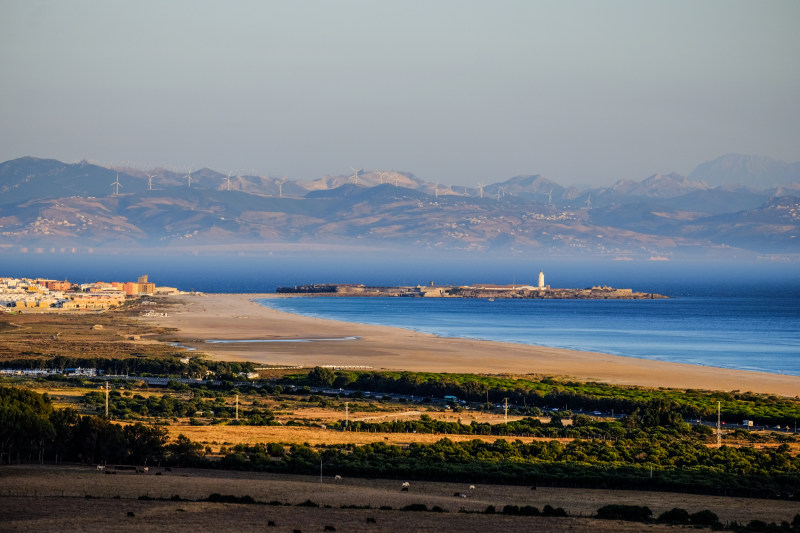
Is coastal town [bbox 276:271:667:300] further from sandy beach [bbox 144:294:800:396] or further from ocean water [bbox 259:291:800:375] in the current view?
sandy beach [bbox 144:294:800:396]

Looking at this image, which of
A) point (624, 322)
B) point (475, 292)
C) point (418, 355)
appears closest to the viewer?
point (418, 355)

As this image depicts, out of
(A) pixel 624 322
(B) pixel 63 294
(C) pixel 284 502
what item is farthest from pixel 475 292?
(C) pixel 284 502

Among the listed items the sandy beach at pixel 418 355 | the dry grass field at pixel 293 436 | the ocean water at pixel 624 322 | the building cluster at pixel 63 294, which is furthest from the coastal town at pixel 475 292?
the dry grass field at pixel 293 436

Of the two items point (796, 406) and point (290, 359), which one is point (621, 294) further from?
point (796, 406)

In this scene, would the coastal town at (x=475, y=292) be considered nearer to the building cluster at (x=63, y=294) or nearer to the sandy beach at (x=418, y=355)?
the building cluster at (x=63, y=294)

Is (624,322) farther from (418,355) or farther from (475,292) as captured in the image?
(475,292)

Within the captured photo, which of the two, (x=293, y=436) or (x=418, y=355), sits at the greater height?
(x=418, y=355)

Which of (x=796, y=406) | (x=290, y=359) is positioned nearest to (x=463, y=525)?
(x=796, y=406)
